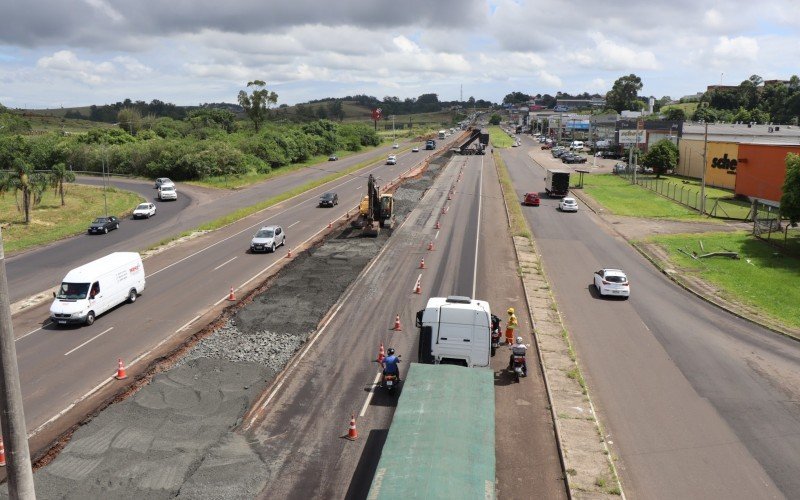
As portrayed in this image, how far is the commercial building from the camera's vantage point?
62.1 metres

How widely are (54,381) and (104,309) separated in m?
7.82

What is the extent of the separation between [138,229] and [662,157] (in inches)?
2828

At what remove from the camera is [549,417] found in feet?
64.6

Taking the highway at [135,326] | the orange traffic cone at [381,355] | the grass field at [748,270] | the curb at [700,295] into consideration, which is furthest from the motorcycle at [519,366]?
the grass field at [748,270]

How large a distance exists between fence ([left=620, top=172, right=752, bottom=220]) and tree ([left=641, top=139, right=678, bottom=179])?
2.01m

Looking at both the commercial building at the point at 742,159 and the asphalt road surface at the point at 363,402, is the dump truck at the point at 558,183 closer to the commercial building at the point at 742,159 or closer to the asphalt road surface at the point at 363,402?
the commercial building at the point at 742,159

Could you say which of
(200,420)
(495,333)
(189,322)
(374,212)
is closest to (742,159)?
(374,212)

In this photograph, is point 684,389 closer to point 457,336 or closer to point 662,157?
point 457,336

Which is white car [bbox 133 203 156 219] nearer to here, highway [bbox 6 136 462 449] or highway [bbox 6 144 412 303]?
highway [bbox 6 144 412 303]

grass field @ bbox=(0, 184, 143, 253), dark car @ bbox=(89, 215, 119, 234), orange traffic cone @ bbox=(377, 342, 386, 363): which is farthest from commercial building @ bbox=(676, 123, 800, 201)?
grass field @ bbox=(0, 184, 143, 253)

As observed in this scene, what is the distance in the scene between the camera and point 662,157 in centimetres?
8756

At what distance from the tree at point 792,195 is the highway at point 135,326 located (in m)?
35.3

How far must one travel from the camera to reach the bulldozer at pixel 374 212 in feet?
158

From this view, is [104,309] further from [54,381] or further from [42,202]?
[42,202]
